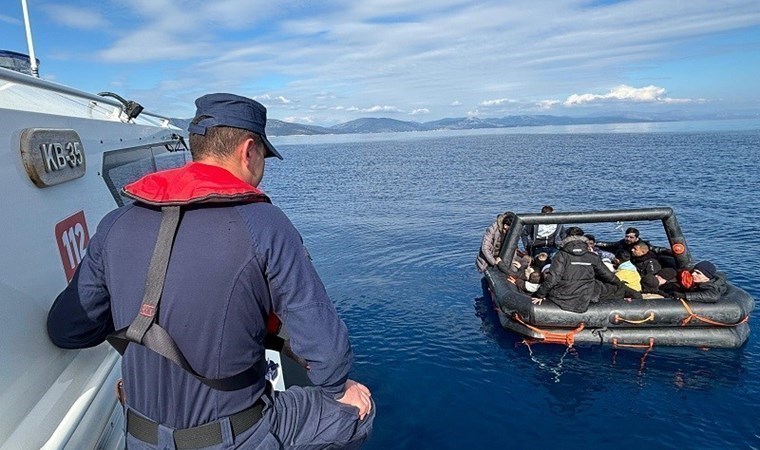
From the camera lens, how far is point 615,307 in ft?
26.4

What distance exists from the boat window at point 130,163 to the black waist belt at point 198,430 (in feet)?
3.76

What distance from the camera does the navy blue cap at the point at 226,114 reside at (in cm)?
191

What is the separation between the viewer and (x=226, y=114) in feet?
6.27

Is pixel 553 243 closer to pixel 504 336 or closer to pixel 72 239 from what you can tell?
pixel 504 336

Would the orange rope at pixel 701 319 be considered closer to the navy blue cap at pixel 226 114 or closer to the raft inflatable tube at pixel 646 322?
the raft inflatable tube at pixel 646 322

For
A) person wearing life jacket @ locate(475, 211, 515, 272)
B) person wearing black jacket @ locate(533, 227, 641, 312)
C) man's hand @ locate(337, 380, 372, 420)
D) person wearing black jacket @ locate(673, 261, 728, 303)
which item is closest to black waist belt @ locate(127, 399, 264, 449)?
man's hand @ locate(337, 380, 372, 420)

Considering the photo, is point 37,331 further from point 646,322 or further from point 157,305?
point 646,322

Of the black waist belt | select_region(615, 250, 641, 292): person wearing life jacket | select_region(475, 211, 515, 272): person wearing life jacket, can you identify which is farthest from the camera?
select_region(475, 211, 515, 272): person wearing life jacket

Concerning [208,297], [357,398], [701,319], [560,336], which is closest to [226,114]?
[208,297]

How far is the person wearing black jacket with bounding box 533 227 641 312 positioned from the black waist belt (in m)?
7.05

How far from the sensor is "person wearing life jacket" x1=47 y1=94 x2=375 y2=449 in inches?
68.1

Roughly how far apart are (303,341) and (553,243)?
12.3 metres

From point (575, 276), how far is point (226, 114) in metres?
7.38

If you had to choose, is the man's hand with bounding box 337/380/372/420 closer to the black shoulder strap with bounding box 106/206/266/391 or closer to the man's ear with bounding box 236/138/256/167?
the black shoulder strap with bounding box 106/206/266/391
